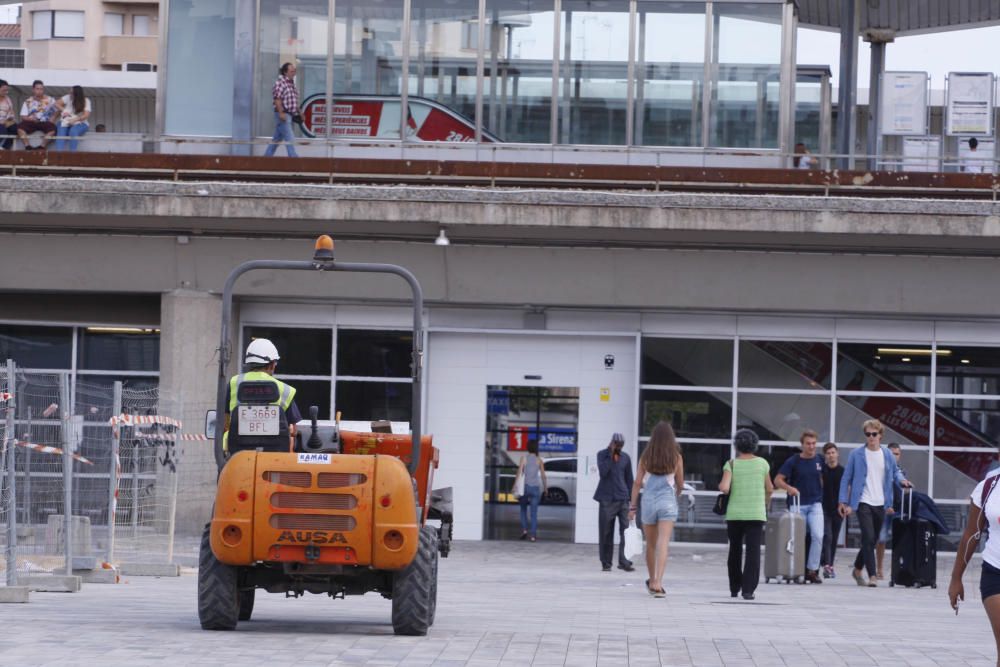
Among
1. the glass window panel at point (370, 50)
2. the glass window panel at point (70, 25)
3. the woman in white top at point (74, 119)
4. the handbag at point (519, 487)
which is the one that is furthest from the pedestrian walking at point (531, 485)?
the glass window panel at point (70, 25)

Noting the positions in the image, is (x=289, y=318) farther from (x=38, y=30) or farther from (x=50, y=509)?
(x=38, y=30)

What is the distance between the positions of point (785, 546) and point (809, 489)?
111cm

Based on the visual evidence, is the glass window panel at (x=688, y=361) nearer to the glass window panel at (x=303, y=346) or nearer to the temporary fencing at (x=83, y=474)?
the glass window panel at (x=303, y=346)

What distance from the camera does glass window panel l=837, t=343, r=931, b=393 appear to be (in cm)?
2502

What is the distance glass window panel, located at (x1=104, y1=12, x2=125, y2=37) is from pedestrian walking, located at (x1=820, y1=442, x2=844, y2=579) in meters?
55.6

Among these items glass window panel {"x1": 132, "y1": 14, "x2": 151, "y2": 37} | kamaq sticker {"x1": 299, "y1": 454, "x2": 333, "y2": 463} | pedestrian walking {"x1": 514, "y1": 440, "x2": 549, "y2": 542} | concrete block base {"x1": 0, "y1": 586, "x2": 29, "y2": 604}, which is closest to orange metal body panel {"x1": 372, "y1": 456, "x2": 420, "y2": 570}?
kamaq sticker {"x1": 299, "y1": 454, "x2": 333, "y2": 463}

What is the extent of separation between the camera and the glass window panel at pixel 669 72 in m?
26.4

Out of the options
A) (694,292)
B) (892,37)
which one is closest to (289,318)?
(694,292)

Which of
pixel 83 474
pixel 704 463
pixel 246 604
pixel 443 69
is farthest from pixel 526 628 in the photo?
pixel 443 69

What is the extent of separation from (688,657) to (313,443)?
2978 mm

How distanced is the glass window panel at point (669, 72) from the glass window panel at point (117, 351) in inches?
343

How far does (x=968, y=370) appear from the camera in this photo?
82.0 feet

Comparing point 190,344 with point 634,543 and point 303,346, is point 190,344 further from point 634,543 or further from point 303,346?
point 634,543

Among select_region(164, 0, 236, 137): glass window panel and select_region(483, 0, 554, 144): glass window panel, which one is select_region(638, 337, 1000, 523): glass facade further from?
select_region(164, 0, 236, 137): glass window panel
